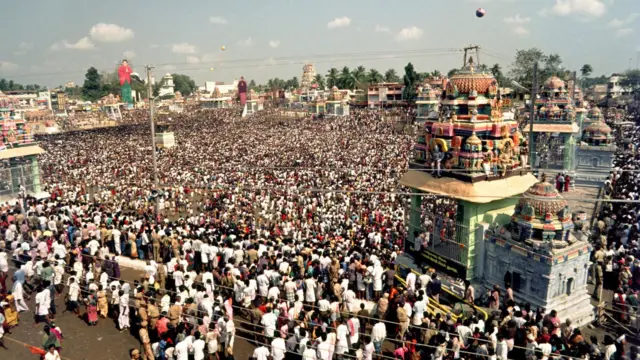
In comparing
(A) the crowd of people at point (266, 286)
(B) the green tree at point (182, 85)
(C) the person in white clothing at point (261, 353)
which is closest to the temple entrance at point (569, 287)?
(A) the crowd of people at point (266, 286)

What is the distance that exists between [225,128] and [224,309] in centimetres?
4944

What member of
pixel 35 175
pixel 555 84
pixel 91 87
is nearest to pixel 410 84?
pixel 555 84

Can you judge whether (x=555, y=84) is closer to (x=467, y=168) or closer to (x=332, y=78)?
(x=467, y=168)

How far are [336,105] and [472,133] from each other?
56574 millimetres

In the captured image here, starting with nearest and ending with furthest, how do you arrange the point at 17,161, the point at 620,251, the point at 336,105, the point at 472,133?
the point at 472,133 → the point at 620,251 → the point at 17,161 → the point at 336,105

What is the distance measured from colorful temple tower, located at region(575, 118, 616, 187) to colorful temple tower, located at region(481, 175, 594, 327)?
55.2 feet

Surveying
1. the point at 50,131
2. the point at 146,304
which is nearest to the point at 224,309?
the point at 146,304

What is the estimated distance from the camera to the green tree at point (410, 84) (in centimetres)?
6779

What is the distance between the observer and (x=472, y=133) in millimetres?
11789

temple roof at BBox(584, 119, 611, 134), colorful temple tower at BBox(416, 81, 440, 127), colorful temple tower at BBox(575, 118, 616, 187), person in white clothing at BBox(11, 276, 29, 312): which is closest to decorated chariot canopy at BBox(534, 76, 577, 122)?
temple roof at BBox(584, 119, 611, 134)

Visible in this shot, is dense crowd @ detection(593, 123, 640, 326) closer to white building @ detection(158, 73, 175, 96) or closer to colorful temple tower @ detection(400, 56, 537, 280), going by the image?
colorful temple tower @ detection(400, 56, 537, 280)

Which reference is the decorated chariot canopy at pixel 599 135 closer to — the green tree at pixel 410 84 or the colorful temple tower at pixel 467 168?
the colorful temple tower at pixel 467 168

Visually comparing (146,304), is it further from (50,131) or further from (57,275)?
(50,131)

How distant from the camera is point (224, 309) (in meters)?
9.05
